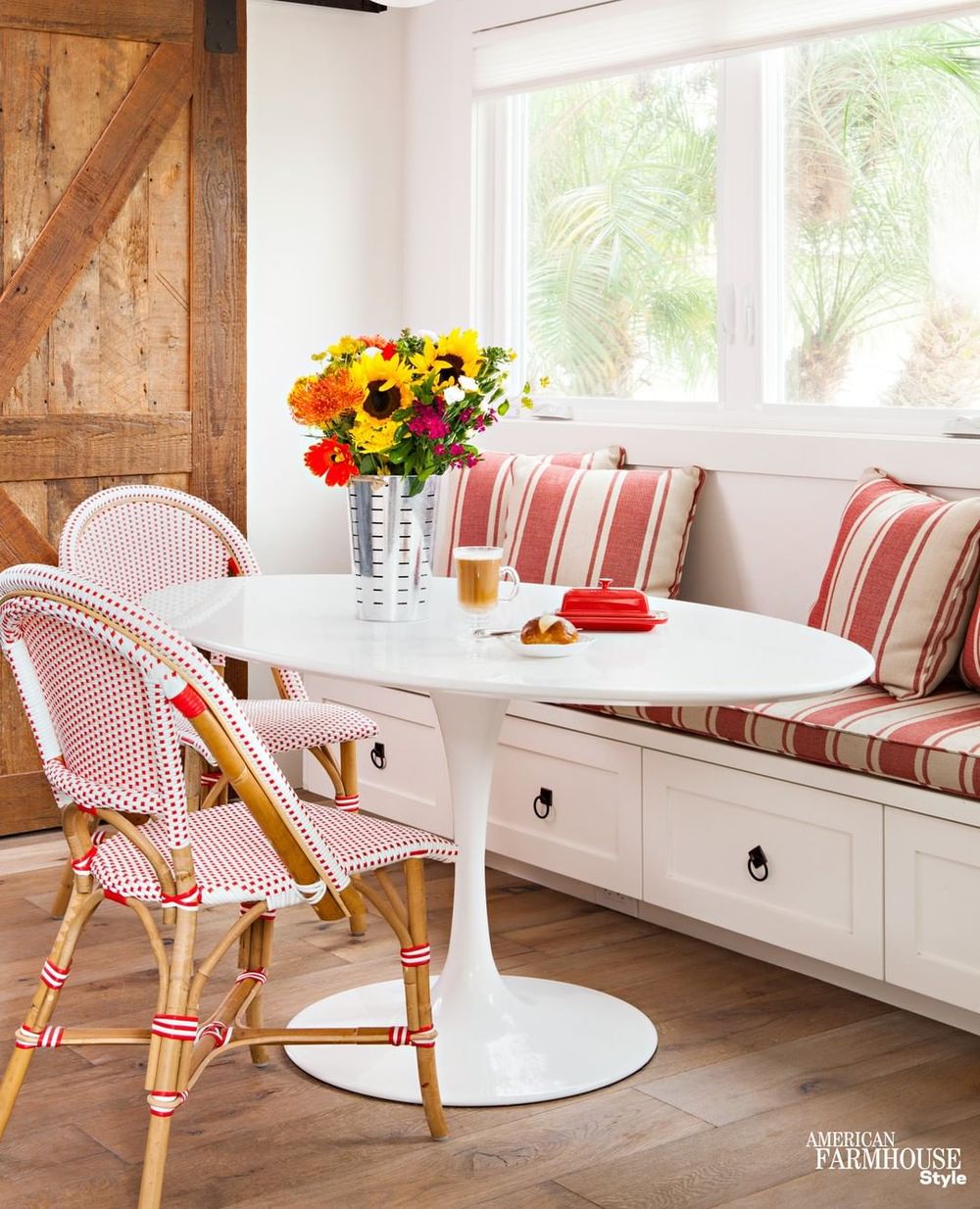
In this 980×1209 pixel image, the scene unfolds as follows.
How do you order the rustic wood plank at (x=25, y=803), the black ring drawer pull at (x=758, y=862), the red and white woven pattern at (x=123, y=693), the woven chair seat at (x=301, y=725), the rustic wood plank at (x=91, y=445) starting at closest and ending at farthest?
1. the red and white woven pattern at (x=123, y=693)
2. the black ring drawer pull at (x=758, y=862)
3. the woven chair seat at (x=301, y=725)
4. the rustic wood plank at (x=91, y=445)
5. the rustic wood plank at (x=25, y=803)

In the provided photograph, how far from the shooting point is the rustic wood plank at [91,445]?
4.02m

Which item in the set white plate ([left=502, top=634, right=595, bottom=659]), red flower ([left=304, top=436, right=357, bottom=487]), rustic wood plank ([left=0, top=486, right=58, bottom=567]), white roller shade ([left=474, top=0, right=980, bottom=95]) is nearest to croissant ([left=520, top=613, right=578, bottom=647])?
white plate ([left=502, top=634, right=595, bottom=659])

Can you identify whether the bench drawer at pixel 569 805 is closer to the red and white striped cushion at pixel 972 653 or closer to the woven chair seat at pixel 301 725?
the woven chair seat at pixel 301 725

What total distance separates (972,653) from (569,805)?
95 cm

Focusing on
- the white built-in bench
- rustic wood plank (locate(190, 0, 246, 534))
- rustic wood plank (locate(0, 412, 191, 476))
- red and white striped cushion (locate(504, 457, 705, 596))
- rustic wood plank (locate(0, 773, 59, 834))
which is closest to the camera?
the white built-in bench

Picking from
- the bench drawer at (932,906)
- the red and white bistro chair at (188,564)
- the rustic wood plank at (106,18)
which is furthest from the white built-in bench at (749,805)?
the rustic wood plank at (106,18)

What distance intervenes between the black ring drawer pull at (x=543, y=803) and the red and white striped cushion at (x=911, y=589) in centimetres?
75

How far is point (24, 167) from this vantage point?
398 centimetres

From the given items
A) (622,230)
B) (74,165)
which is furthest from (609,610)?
(74,165)

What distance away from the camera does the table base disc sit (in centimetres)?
257

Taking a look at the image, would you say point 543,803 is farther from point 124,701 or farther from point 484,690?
point 124,701

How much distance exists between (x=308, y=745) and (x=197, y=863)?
3.20 feet

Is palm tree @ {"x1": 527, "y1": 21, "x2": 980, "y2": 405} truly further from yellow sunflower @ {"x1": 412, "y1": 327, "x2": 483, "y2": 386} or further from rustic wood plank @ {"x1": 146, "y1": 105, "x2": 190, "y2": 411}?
yellow sunflower @ {"x1": 412, "y1": 327, "x2": 483, "y2": 386}

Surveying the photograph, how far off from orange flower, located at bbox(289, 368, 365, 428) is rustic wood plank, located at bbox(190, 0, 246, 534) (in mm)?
1833
